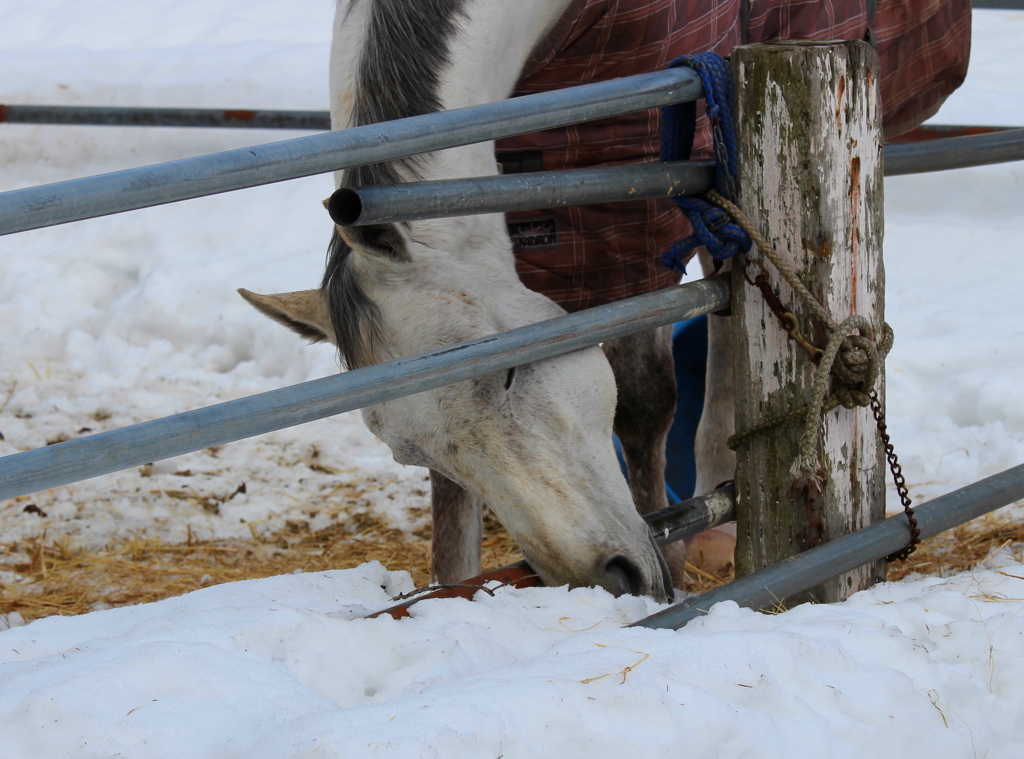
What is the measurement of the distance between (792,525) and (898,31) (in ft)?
6.01

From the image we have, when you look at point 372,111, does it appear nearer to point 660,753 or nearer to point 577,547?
point 577,547

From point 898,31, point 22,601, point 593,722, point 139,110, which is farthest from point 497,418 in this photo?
point 139,110

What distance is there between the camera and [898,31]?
275 cm

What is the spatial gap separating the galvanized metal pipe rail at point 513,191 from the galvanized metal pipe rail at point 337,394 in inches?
6.5

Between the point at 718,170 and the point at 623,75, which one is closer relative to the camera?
the point at 718,170

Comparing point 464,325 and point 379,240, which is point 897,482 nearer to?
point 464,325

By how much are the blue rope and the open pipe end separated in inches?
21.4

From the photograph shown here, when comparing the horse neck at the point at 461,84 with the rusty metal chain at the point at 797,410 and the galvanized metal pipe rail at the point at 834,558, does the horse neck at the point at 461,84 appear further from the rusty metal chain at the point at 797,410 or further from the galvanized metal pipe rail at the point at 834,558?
the galvanized metal pipe rail at the point at 834,558

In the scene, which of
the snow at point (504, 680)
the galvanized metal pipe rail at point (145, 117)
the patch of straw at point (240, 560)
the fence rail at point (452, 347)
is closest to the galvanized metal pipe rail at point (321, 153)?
the fence rail at point (452, 347)

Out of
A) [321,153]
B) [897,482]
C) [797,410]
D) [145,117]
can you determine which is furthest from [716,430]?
[145,117]

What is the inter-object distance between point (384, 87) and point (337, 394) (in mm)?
661

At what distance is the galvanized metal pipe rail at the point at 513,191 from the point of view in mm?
1282

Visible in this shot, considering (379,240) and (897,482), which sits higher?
(379,240)

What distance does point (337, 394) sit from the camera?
47.6 inches
